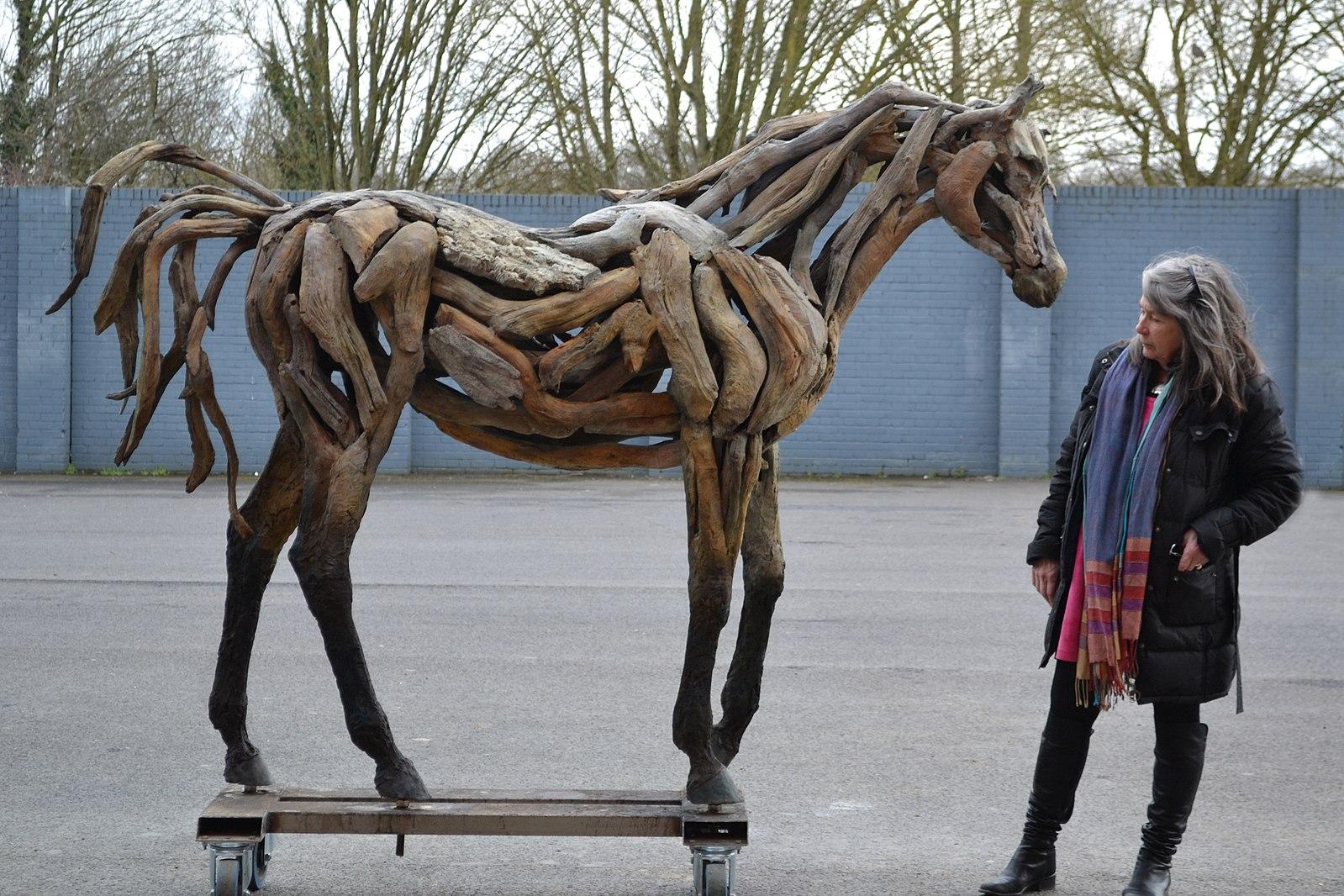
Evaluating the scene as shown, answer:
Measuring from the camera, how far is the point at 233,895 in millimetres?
3637

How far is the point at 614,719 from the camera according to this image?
561cm

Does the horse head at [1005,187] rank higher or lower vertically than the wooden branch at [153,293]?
higher

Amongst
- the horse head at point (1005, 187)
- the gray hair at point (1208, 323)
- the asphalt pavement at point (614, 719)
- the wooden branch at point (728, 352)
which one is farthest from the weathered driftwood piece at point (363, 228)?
the gray hair at point (1208, 323)

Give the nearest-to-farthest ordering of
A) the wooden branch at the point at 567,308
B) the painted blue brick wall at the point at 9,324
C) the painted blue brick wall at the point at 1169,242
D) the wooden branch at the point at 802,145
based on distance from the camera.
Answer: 1. the wooden branch at the point at 567,308
2. the wooden branch at the point at 802,145
3. the painted blue brick wall at the point at 9,324
4. the painted blue brick wall at the point at 1169,242

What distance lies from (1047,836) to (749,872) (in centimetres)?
89

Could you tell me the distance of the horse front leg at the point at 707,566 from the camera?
371 cm

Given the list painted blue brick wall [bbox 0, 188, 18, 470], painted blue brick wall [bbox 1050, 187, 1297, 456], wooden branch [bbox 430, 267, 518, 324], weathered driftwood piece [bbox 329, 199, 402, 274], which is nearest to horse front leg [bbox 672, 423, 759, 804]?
wooden branch [bbox 430, 267, 518, 324]

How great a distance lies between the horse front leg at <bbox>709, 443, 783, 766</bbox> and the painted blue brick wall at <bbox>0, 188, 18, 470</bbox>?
13.7m

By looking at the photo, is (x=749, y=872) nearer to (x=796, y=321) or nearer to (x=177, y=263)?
(x=796, y=321)

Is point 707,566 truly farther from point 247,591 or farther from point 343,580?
point 247,591

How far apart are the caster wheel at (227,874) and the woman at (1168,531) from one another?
214 cm

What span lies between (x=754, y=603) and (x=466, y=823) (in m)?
1.05

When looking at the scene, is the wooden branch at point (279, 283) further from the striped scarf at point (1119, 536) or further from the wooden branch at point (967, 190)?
the striped scarf at point (1119, 536)

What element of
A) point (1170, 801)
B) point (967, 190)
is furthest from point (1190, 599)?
point (967, 190)
